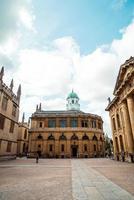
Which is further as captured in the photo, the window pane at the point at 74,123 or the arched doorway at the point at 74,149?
the window pane at the point at 74,123

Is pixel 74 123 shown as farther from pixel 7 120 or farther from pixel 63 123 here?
pixel 7 120

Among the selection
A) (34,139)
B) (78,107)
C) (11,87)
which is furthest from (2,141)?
(78,107)

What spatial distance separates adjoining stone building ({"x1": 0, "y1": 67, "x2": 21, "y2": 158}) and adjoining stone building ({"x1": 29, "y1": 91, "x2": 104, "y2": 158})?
16187 mm

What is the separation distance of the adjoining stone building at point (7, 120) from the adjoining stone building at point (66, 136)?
16.2m

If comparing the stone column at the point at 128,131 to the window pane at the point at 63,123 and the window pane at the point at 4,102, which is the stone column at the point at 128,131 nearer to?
the window pane at the point at 4,102

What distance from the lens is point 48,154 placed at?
45.7 metres

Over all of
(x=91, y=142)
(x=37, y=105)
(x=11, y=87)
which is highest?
(x=37, y=105)

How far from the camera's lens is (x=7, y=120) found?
28.4 meters

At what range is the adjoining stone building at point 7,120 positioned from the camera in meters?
26.2

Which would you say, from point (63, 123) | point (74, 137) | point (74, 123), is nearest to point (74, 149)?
point (74, 137)

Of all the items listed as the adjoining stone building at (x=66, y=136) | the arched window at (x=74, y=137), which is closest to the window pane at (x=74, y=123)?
the adjoining stone building at (x=66, y=136)

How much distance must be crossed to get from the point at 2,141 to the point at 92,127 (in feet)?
100

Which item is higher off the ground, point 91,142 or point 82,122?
point 82,122

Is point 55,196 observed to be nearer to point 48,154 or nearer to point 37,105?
point 48,154
